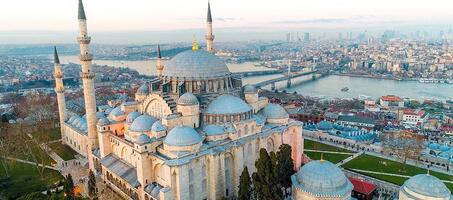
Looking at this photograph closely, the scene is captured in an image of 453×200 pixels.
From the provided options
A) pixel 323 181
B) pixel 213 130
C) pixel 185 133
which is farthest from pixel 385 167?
pixel 185 133

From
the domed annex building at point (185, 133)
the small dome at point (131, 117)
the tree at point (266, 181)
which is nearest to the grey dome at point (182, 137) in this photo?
the domed annex building at point (185, 133)

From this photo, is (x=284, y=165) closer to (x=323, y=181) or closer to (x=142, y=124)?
(x=323, y=181)

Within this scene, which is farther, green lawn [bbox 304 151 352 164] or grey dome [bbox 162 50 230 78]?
green lawn [bbox 304 151 352 164]

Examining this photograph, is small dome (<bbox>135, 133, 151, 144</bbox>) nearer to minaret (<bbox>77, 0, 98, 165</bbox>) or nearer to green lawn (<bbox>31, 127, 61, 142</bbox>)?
minaret (<bbox>77, 0, 98, 165</bbox>)

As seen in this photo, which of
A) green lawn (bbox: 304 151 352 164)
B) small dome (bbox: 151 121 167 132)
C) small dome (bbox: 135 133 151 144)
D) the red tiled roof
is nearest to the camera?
small dome (bbox: 135 133 151 144)

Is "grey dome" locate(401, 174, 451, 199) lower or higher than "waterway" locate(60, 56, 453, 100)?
higher

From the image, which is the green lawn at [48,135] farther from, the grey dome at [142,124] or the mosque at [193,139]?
the grey dome at [142,124]

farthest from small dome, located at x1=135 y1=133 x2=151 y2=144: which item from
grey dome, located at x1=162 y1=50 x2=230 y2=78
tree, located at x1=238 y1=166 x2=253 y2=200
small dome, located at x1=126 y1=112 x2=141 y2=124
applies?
grey dome, located at x1=162 y1=50 x2=230 y2=78

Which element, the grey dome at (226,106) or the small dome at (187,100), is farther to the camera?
the grey dome at (226,106)
